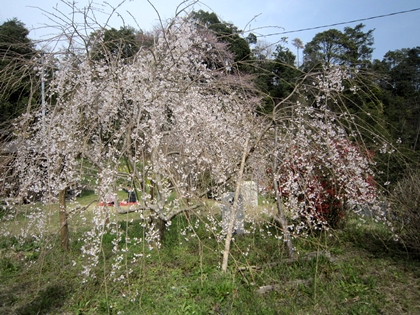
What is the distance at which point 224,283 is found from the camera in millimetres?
2717

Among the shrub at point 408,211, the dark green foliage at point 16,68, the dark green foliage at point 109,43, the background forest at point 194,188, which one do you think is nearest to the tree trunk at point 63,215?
the background forest at point 194,188

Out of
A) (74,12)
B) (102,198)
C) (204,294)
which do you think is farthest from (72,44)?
(204,294)

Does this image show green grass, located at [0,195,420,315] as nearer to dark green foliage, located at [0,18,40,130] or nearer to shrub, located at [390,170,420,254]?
shrub, located at [390,170,420,254]

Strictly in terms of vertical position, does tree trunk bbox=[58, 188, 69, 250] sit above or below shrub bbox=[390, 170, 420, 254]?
below

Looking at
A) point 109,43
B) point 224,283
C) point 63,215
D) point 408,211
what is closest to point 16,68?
point 109,43

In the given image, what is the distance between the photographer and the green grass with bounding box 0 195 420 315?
255 centimetres

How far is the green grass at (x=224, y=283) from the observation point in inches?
101

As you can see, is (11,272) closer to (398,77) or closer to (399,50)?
(398,77)

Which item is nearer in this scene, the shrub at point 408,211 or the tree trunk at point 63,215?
the shrub at point 408,211

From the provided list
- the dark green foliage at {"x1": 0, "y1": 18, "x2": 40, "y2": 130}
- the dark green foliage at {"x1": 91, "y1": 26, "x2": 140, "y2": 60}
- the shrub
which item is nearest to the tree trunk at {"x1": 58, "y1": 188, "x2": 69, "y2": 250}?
the dark green foliage at {"x1": 0, "y1": 18, "x2": 40, "y2": 130}

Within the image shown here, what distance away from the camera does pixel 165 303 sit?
2621 mm

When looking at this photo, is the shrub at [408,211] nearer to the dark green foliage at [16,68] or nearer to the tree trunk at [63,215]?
the tree trunk at [63,215]

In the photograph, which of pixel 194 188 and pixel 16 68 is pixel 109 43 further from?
pixel 194 188

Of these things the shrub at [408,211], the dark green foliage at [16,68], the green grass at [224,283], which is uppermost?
the dark green foliage at [16,68]
